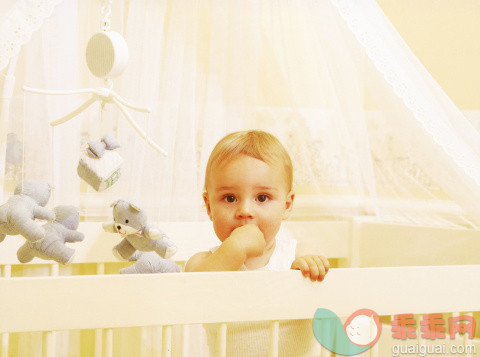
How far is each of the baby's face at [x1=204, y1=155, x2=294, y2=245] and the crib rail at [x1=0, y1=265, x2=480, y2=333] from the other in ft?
0.69

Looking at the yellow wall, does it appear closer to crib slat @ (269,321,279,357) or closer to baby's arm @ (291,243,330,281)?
baby's arm @ (291,243,330,281)

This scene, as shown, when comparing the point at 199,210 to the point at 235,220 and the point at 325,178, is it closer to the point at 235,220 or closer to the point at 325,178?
the point at 325,178

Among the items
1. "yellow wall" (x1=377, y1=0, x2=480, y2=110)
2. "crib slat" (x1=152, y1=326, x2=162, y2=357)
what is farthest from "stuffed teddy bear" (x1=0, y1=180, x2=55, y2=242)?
"yellow wall" (x1=377, y1=0, x2=480, y2=110)

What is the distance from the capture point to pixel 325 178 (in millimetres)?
1703

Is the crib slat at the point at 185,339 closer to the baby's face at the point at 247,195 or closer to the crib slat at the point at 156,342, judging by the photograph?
the crib slat at the point at 156,342

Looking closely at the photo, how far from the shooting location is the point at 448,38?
1.70m

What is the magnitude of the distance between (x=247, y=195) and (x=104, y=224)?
0.27 m

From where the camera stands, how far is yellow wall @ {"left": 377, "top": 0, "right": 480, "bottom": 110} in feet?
5.38

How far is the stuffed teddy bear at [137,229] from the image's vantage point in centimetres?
101

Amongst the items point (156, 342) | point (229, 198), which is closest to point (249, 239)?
point (229, 198)

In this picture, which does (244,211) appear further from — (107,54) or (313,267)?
(107,54)

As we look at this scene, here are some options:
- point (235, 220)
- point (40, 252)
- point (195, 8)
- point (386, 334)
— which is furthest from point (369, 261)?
point (40, 252)

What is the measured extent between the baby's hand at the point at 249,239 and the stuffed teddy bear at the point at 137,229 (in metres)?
0.12

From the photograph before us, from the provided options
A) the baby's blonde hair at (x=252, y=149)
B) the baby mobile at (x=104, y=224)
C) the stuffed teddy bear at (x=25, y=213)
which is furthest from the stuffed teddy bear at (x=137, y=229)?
the baby's blonde hair at (x=252, y=149)
